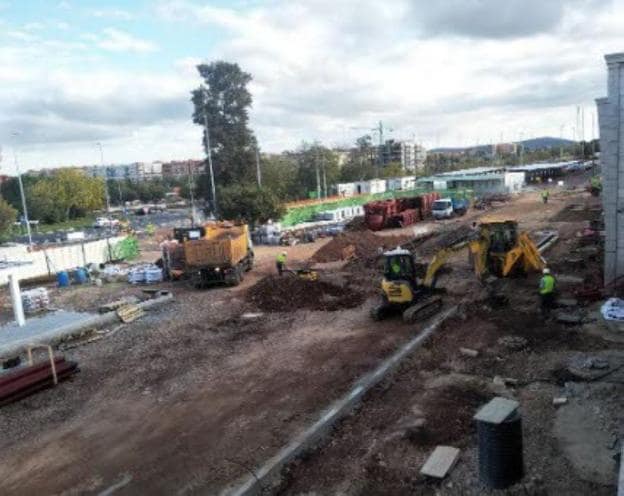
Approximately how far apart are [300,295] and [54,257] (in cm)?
2014

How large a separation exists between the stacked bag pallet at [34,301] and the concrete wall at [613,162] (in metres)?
22.0

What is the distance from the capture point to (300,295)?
21.9 meters

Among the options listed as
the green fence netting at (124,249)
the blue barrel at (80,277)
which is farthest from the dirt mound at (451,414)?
the green fence netting at (124,249)

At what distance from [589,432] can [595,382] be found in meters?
2.22

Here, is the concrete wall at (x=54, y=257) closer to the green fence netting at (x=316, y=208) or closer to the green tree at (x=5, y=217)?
the green fence netting at (x=316, y=208)

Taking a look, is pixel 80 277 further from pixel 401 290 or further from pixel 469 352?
pixel 469 352

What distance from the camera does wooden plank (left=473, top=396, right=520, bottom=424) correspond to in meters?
8.12

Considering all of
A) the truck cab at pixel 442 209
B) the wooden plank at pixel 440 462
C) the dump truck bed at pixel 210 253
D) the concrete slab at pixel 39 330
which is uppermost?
the dump truck bed at pixel 210 253

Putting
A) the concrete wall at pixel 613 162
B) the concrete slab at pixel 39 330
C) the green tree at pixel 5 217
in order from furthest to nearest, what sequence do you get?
the green tree at pixel 5 217
the concrete slab at pixel 39 330
the concrete wall at pixel 613 162

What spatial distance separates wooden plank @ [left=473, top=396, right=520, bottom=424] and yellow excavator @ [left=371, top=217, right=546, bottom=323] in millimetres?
8481

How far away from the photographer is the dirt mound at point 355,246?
1262 inches

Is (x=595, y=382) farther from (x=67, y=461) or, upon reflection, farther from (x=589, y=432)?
(x=67, y=461)

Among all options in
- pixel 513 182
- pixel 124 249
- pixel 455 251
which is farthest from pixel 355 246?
pixel 513 182

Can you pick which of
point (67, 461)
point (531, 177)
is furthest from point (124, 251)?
point (531, 177)
